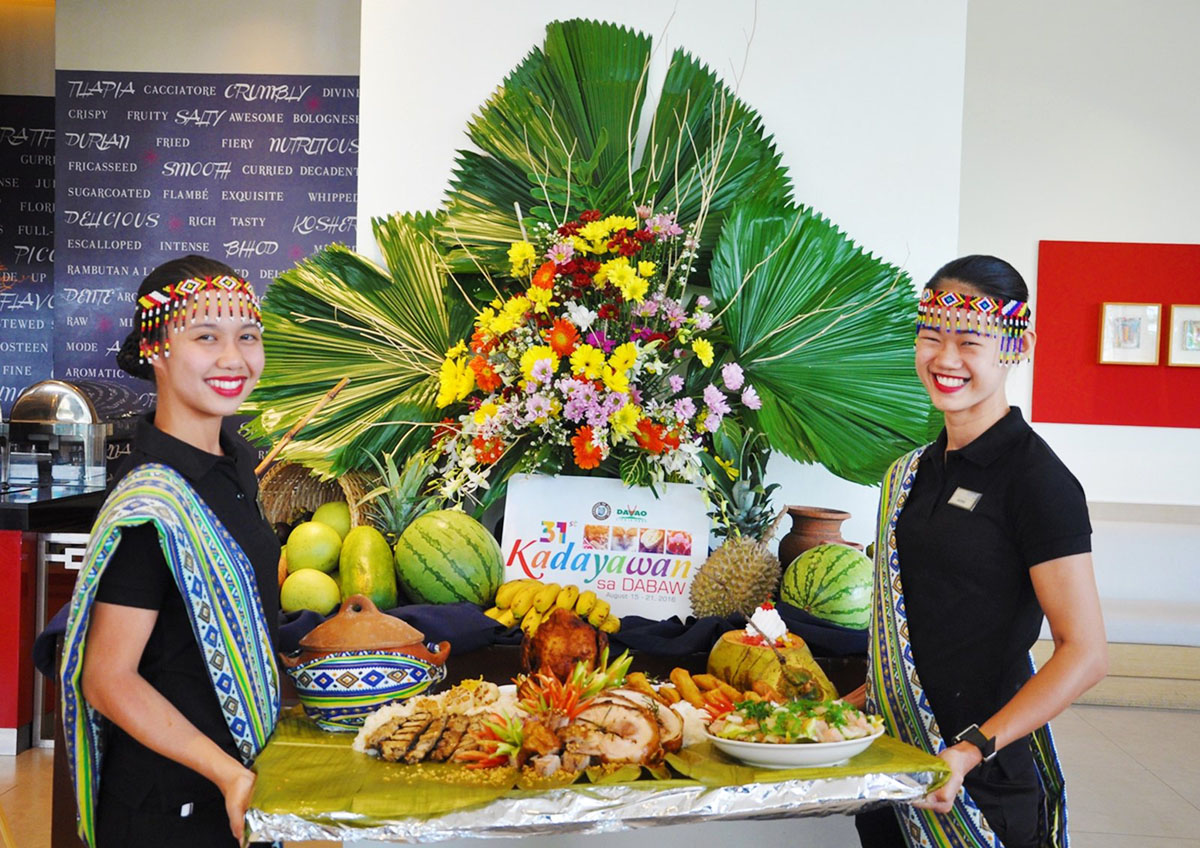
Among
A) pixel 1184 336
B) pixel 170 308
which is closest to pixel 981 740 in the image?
pixel 170 308

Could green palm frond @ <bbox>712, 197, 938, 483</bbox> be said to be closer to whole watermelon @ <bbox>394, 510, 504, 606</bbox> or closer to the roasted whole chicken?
whole watermelon @ <bbox>394, 510, 504, 606</bbox>

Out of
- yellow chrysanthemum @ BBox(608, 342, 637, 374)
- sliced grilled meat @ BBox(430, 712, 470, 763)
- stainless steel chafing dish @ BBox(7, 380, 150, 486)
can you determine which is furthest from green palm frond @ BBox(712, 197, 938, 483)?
stainless steel chafing dish @ BBox(7, 380, 150, 486)

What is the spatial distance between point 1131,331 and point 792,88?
4402mm

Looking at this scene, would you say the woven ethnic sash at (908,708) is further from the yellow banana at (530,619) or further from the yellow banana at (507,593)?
the yellow banana at (507,593)

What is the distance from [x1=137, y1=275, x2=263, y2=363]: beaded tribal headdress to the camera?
1.74m

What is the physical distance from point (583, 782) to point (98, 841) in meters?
0.76

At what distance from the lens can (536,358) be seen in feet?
8.77

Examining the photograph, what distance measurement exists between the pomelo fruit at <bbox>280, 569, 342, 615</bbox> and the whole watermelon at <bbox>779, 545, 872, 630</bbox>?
3.64 ft

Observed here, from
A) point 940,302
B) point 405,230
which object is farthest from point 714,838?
point 405,230

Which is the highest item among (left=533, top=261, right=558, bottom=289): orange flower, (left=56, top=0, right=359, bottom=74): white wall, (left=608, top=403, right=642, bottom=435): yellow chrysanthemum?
(left=56, top=0, right=359, bottom=74): white wall

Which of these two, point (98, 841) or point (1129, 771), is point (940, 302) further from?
point (1129, 771)

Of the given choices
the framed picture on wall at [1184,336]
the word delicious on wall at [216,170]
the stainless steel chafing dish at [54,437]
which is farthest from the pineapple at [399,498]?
the framed picture on wall at [1184,336]

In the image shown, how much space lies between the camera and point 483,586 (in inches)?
107

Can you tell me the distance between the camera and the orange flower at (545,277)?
274 cm
